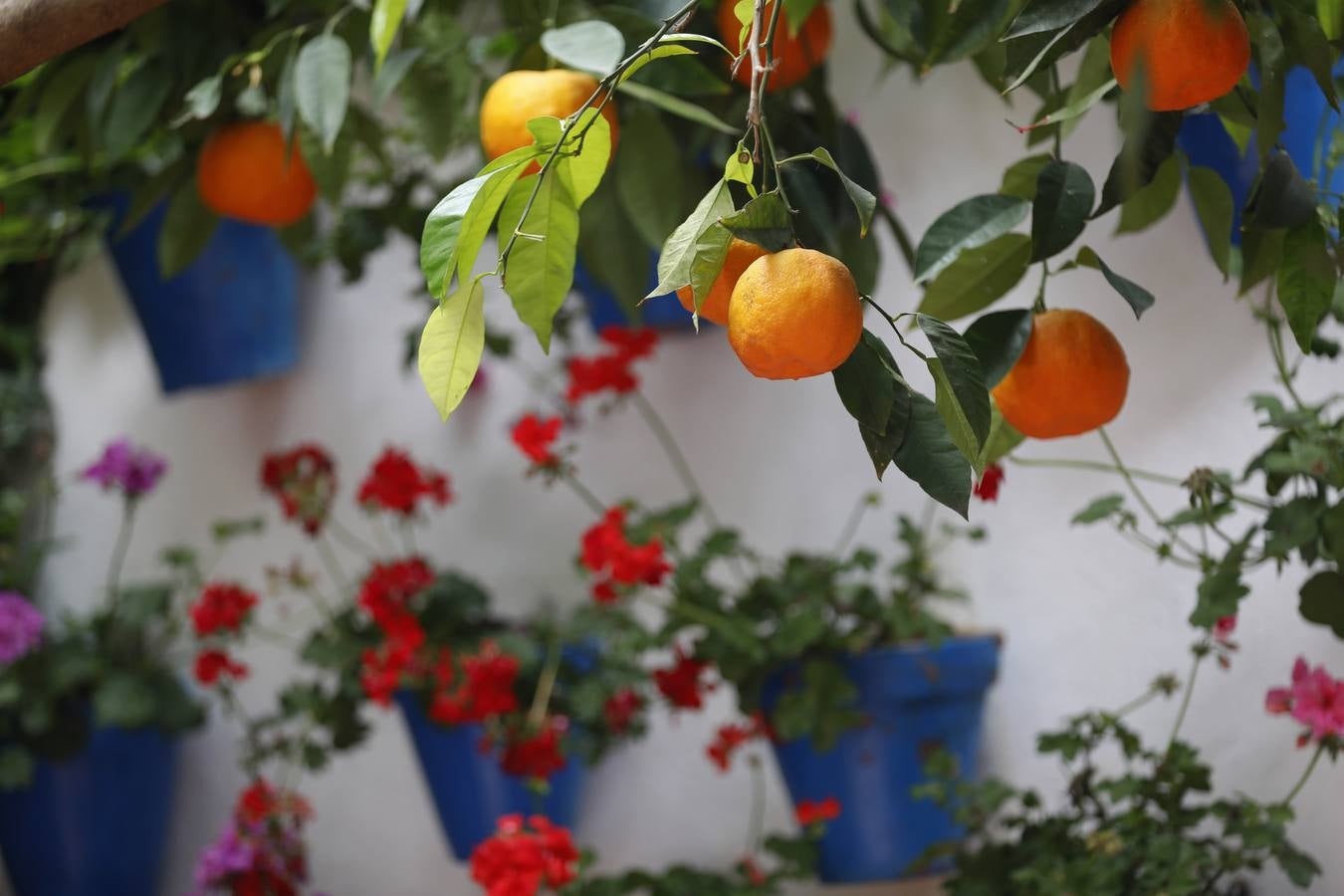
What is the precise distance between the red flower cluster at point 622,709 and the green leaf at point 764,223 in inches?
34.1

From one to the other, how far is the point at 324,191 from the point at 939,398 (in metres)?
0.67

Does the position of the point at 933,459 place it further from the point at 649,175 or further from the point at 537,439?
the point at 537,439

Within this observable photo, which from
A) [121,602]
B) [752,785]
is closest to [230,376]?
[121,602]

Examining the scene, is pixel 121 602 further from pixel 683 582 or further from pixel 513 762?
pixel 683 582

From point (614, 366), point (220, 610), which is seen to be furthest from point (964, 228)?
point (220, 610)

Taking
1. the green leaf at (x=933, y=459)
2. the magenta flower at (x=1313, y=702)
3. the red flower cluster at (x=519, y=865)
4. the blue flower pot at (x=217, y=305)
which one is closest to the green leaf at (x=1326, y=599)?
the magenta flower at (x=1313, y=702)

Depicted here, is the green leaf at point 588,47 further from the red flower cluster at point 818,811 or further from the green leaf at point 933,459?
the red flower cluster at point 818,811

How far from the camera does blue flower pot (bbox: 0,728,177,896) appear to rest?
5.20 feet

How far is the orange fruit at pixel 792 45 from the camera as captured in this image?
35.5 inches

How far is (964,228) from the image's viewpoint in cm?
69

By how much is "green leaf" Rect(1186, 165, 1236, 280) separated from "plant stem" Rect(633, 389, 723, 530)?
0.77 meters

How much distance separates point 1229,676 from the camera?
1.13m

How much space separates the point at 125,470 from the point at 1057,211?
130cm

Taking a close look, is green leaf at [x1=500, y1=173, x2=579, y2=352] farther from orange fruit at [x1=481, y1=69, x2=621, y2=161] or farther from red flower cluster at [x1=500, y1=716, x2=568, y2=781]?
red flower cluster at [x1=500, y1=716, x2=568, y2=781]
